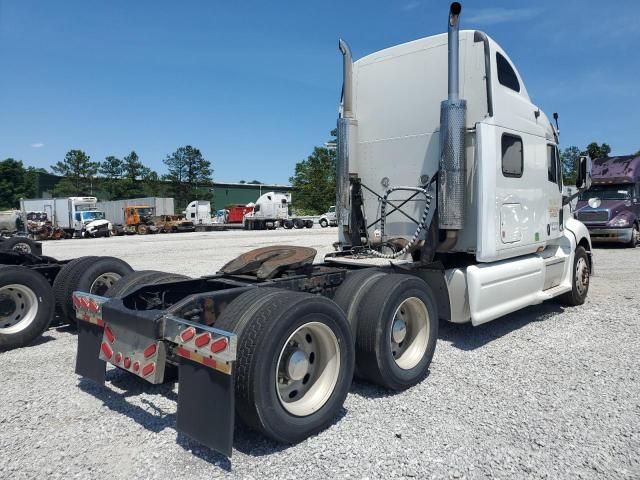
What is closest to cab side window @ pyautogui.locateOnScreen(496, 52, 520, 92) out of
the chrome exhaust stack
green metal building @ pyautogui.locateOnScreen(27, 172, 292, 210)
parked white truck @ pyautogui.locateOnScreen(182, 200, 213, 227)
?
the chrome exhaust stack

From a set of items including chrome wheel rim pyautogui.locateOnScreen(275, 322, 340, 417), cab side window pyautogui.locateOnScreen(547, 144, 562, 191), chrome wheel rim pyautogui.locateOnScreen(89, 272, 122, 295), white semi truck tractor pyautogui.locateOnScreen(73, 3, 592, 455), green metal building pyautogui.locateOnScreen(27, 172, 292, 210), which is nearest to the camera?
white semi truck tractor pyautogui.locateOnScreen(73, 3, 592, 455)

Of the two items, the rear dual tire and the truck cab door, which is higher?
the truck cab door

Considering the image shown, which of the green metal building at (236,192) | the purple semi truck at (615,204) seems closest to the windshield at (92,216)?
the purple semi truck at (615,204)

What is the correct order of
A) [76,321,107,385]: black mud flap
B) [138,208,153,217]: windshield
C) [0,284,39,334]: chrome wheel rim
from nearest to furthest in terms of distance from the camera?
[76,321,107,385]: black mud flap, [0,284,39,334]: chrome wheel rim, [138,208,153,217]: windshield

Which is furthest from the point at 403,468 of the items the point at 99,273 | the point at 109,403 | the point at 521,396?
the point at 99,273

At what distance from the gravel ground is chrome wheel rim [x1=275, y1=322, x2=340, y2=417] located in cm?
28

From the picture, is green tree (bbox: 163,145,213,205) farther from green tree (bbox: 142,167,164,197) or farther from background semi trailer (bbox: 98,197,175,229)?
background semi trailer (bbox: 98,197,175,229)

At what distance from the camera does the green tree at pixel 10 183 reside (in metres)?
82.4

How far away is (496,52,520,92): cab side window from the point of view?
583cm

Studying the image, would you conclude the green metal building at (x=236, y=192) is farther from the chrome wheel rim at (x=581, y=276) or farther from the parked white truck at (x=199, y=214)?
the chrome wheel rim at (x=581, y=276)

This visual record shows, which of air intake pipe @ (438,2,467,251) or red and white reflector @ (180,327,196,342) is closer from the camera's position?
red and white reflector @ (180,327,196,342)

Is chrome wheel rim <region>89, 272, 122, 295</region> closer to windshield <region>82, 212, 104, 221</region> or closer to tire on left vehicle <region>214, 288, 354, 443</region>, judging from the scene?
tire on left vehicle <region>214, 288, 354, 443</region>

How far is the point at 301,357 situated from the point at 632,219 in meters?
18.5


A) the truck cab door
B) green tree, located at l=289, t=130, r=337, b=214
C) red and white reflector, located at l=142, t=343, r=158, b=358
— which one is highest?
green tree, located at l=289, t=130, r=337, b=214
